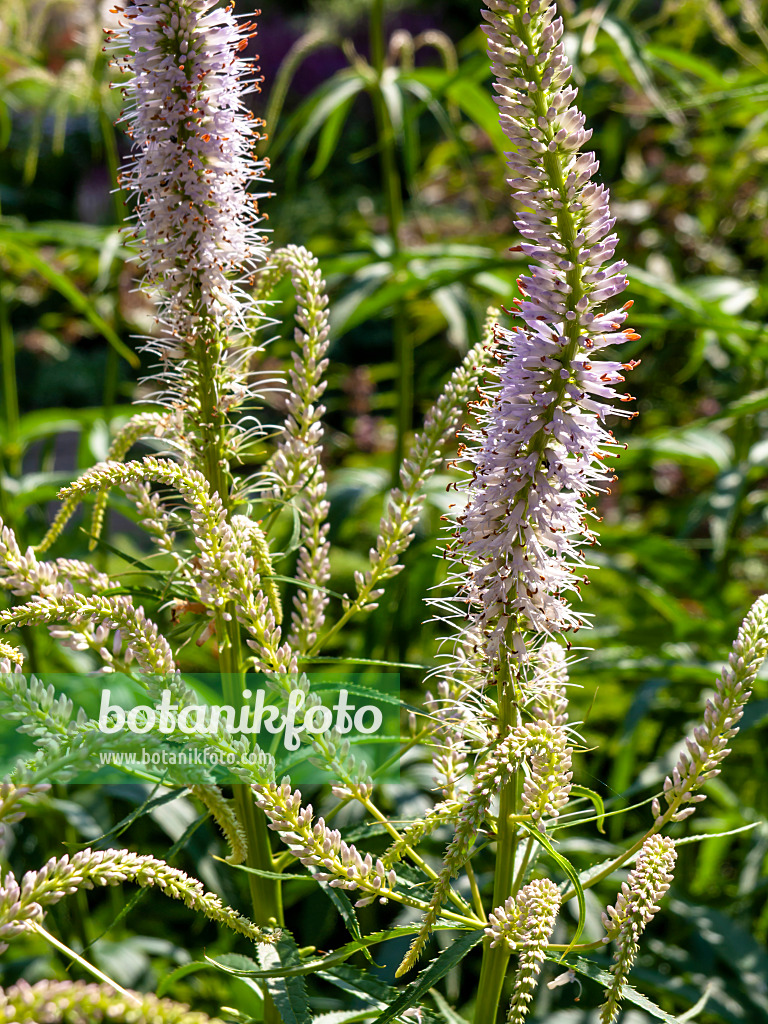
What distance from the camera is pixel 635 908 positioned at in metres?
0.87

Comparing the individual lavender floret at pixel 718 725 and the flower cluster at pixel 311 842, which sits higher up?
the individual lavender floret at pixel 718 725

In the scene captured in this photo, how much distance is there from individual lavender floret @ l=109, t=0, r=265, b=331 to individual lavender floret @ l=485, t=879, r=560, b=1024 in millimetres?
721

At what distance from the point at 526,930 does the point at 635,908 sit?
0.34 ft

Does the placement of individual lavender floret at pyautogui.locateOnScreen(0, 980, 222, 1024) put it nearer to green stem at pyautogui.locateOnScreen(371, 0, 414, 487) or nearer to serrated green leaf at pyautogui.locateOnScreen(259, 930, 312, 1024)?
serrated green leaf at pyautogui.locateOnScreen(259, 930, 312, 1024)

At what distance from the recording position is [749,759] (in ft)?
9.25

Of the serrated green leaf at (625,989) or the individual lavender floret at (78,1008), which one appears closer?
the individual lavender floret at (78,1008)

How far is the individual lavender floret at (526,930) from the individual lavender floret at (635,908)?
0.20 feet

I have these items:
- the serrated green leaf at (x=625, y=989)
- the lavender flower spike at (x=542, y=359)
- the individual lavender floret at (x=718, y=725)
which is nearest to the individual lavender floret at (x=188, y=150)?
the lavender flower spike at (x=542, y=359)

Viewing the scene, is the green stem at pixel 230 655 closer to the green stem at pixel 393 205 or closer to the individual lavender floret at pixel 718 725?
the individual lavender floret at pixel 718 725

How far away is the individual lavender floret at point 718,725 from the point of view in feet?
2.99

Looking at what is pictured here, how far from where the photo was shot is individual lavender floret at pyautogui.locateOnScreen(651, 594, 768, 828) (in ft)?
2.99

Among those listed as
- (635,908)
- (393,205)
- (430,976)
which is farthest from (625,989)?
(393,205)

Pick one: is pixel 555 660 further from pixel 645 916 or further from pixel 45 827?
pixel 45 827

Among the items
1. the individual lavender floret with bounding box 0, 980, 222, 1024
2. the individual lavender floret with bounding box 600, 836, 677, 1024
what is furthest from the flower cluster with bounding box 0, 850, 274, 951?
the individual lavender floret with bounding box 600, 836, 677, 1024
